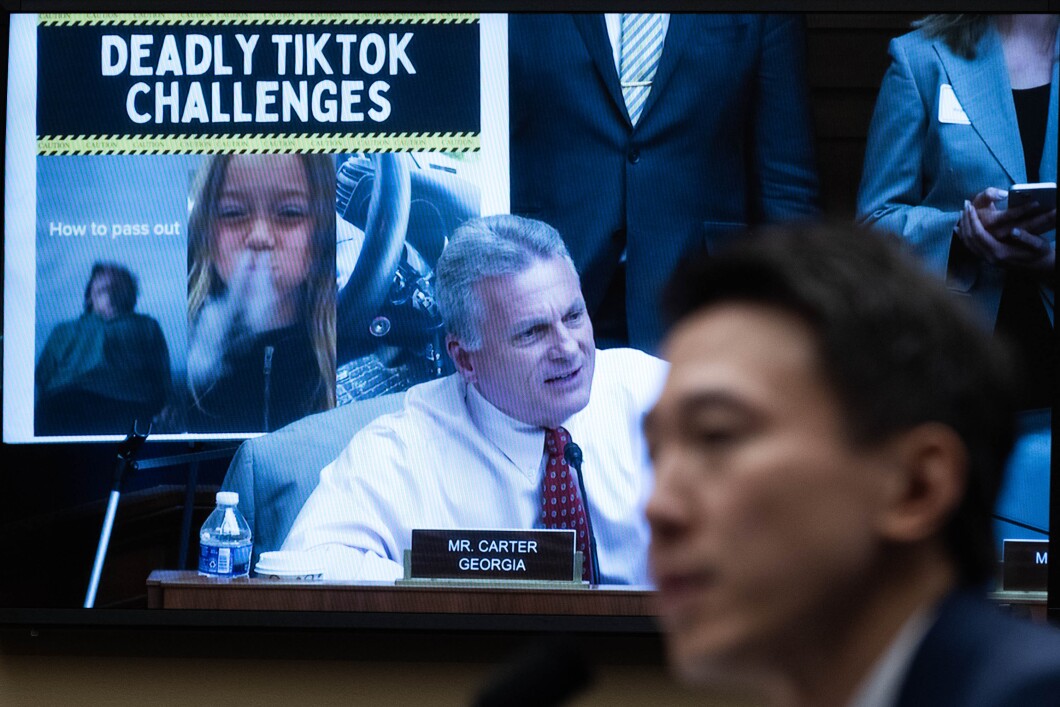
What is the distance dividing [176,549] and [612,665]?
139 centimetres

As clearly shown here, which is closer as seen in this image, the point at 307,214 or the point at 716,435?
the point at 716,435

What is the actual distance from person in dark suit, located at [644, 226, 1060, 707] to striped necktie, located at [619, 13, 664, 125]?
3306 mm

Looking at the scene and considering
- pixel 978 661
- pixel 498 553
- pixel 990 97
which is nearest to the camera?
pixel 978 661

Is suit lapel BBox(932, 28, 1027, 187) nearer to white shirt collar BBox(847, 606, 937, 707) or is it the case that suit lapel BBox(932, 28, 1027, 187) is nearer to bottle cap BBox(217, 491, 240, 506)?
bottle cap BBox(217, 491, 240, 506)

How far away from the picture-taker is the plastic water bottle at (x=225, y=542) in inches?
163

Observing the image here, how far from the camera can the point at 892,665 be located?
91cm

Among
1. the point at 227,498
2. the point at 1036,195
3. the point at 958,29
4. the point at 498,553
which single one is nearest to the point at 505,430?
the point at 498,553

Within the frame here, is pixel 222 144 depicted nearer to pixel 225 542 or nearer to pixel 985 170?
pixel 225 542

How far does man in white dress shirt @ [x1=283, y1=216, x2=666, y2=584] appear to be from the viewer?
4.12m

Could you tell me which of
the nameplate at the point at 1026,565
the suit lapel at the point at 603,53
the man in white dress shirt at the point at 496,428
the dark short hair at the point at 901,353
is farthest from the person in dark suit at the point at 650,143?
the dark short hair at the point at 901,353

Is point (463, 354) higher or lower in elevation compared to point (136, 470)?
higher

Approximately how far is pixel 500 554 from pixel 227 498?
849 mm

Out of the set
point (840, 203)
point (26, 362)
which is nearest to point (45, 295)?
point (26, 362)

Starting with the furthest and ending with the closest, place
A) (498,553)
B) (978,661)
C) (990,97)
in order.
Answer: (990,97) < (498,553) < (978,661)
